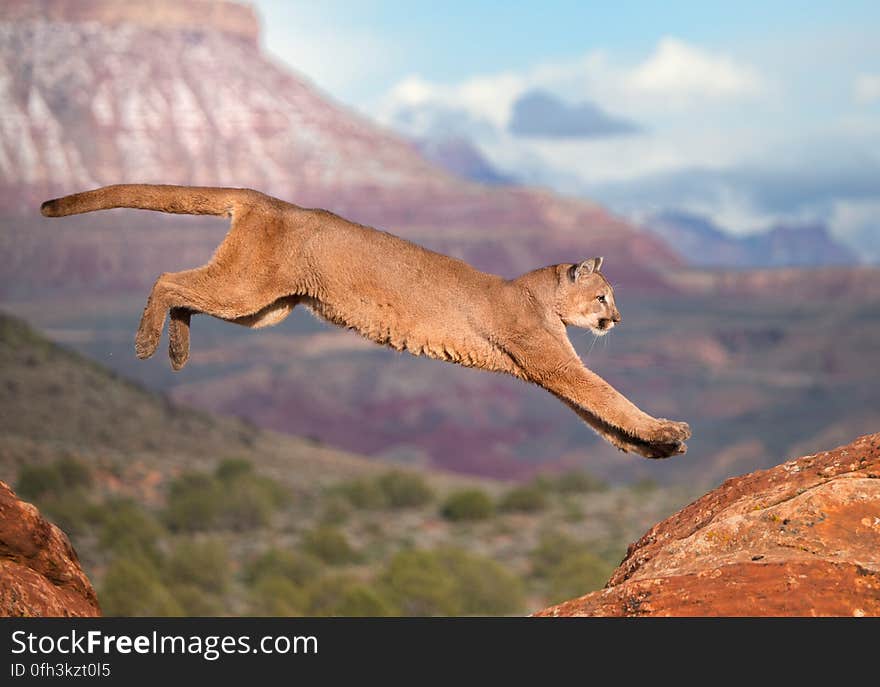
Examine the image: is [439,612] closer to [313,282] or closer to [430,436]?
[313,282]

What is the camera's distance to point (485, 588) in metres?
39.6

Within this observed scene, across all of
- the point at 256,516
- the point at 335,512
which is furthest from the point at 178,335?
the point at 335,512

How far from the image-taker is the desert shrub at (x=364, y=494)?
54.7 metres

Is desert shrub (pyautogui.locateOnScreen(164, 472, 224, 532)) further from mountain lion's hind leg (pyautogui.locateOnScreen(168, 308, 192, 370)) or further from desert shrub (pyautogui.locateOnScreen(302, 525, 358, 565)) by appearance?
mountain lion's hind leg (pyautogui.locateOnScreen(168, 308, 192, 370))

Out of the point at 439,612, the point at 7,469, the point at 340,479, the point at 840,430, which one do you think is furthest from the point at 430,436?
the point at 439,612

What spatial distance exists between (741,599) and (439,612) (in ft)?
103

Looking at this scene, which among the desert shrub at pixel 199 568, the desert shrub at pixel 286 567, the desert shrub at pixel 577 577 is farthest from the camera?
the desert shrub at pixel 286 567

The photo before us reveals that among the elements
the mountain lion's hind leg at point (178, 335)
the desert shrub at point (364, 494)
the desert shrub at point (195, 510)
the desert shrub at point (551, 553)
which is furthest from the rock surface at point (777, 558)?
the desert shrub at point (364, 494)

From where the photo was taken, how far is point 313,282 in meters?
10.9

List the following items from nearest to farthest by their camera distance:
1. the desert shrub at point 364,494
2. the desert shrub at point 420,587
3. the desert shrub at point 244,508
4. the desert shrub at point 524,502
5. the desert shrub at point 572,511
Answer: the desert shrub at point 420,587 < the desert shrub at point 244,508 < the desert shrub at point 572,511 < the desert shrub at point 364,494 < the desert shrub at point 524,502

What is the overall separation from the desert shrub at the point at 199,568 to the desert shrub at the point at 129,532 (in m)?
1.32

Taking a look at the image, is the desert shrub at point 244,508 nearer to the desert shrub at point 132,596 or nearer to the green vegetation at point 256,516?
the green vegetation at point 256,516

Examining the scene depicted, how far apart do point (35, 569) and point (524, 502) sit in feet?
150

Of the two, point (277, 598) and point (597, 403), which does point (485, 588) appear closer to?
point (277, 598)
